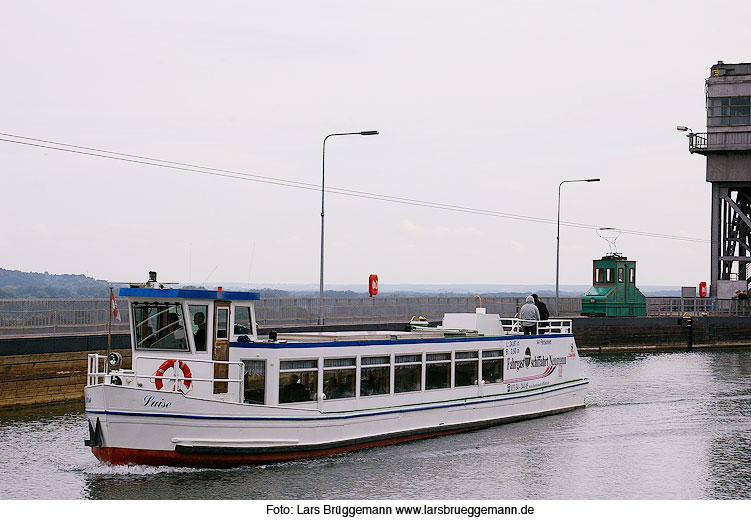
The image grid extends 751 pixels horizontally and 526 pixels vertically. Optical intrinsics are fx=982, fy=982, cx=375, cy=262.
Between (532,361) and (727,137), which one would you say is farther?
(727,137)

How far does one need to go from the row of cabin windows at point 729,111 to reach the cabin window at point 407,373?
174ft

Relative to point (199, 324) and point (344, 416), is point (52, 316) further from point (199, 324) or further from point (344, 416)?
point (344, 416)

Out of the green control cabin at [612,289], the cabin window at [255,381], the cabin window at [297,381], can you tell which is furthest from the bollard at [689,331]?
the cabin window at [255,381]

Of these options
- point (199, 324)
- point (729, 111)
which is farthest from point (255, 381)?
point (729, 111)

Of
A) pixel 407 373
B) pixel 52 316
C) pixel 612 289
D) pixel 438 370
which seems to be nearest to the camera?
pixel 407 373

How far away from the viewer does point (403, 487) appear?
20766 millimetres

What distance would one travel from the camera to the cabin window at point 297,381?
22781 millimetres

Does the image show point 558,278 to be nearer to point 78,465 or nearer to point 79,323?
point 79,323

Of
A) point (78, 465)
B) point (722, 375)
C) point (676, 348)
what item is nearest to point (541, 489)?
point (78, 465)

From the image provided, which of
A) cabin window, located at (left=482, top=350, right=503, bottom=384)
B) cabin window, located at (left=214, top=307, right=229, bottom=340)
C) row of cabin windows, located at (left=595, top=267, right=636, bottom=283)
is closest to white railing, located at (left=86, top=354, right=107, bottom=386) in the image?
cabin window, located at (left=214, top=307, right=229, bottom=340)

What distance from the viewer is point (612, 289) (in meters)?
64.8

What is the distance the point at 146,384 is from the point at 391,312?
1168 inches

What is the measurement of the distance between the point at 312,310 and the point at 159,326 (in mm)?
24354

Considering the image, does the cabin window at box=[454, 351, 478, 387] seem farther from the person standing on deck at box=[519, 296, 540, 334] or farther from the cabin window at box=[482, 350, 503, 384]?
the person standing on deck at box=[519, 296, 540, 334]
